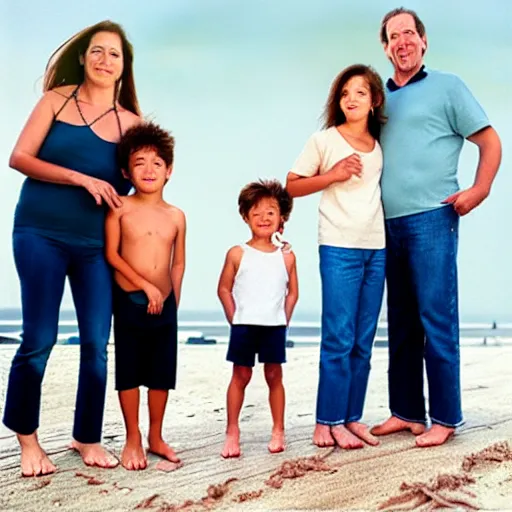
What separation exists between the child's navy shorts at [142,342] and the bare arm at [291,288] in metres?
0.35

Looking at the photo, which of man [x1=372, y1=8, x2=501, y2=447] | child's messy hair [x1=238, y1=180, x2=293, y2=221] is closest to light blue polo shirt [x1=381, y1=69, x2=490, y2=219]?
man [x1=372, y1=8, x2=501, y2=447]

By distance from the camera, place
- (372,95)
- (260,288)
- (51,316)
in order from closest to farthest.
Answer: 1. (51,316)
2. (260,288)
3. (372,95)

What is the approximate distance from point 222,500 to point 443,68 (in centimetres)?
159

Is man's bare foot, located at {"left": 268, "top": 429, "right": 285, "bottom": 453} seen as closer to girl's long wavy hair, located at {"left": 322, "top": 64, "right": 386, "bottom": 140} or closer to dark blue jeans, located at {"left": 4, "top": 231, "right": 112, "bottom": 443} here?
dark blue jeans, located at {"left": 4, "top": 231, "right": 112, "bottom": 443}

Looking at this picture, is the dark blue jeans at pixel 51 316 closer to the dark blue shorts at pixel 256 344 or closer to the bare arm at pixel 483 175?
the dark blue shorts at pixel 256 344

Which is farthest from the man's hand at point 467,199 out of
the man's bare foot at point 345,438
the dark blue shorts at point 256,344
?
the man's bare foot at point 345,438

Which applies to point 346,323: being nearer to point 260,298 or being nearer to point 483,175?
point 260,298

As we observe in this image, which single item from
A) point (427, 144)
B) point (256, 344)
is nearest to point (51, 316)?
point (256, 344)

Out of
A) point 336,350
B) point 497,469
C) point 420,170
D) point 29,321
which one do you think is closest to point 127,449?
point 29,321

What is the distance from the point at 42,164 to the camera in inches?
85.7

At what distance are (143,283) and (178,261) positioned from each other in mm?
137

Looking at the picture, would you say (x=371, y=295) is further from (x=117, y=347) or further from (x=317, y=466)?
(x=117, y=347)

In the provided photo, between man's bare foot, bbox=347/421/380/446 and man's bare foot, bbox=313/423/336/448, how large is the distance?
90 millimetres

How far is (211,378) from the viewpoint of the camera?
135 inches
